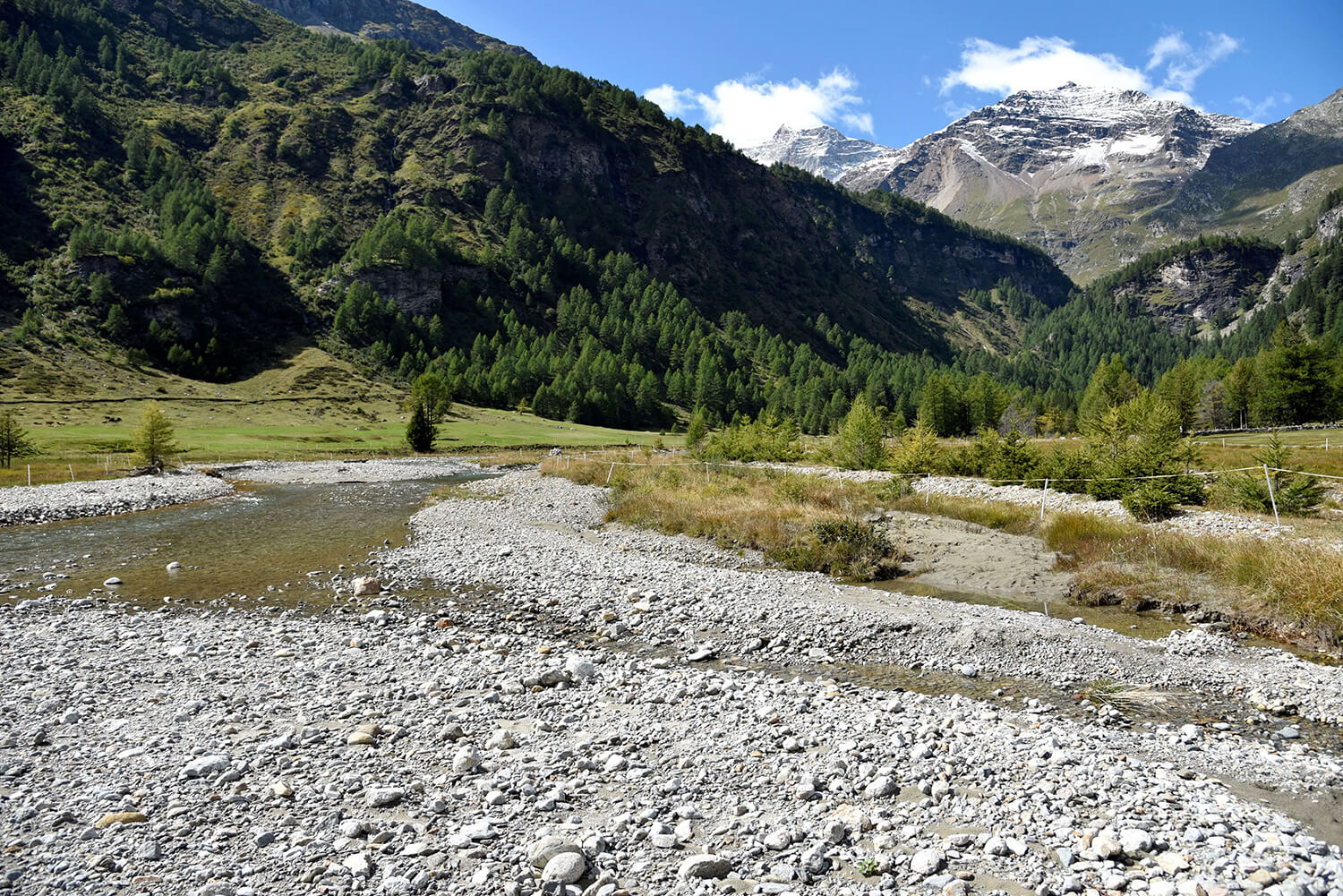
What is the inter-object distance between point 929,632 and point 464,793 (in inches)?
429

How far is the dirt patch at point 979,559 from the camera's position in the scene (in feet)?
65.8

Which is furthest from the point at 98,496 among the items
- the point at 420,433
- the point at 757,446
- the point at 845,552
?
the point at 757,446

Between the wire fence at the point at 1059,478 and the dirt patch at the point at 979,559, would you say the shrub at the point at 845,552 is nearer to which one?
the dirt patch at the point at 979,559

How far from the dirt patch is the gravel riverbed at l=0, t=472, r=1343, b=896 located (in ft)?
13.2

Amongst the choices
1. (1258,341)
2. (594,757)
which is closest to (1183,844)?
(594,757)

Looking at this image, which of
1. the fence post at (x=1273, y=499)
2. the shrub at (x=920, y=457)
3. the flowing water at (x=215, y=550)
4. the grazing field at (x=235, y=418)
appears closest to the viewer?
the flowing water at (x=215, y=550)

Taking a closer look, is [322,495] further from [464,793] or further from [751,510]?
[464,793]

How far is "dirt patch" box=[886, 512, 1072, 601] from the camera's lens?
65.8ft

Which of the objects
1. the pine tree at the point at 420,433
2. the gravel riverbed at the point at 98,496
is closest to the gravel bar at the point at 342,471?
the gravel riverbed at the point at 98,496

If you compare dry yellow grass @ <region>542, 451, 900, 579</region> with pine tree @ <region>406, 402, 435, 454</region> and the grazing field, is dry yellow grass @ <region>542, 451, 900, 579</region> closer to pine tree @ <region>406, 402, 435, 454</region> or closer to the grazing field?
pine tree @ <region>406, 402, 435, 454</region>

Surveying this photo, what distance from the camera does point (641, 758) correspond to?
9062 mm

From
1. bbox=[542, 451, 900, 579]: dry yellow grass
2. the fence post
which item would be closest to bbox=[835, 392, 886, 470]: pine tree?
bbox=[542, 451, 900, 579]: dry yellow grass

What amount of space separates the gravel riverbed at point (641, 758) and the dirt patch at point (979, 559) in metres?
4.02

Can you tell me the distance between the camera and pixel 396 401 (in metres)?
126
